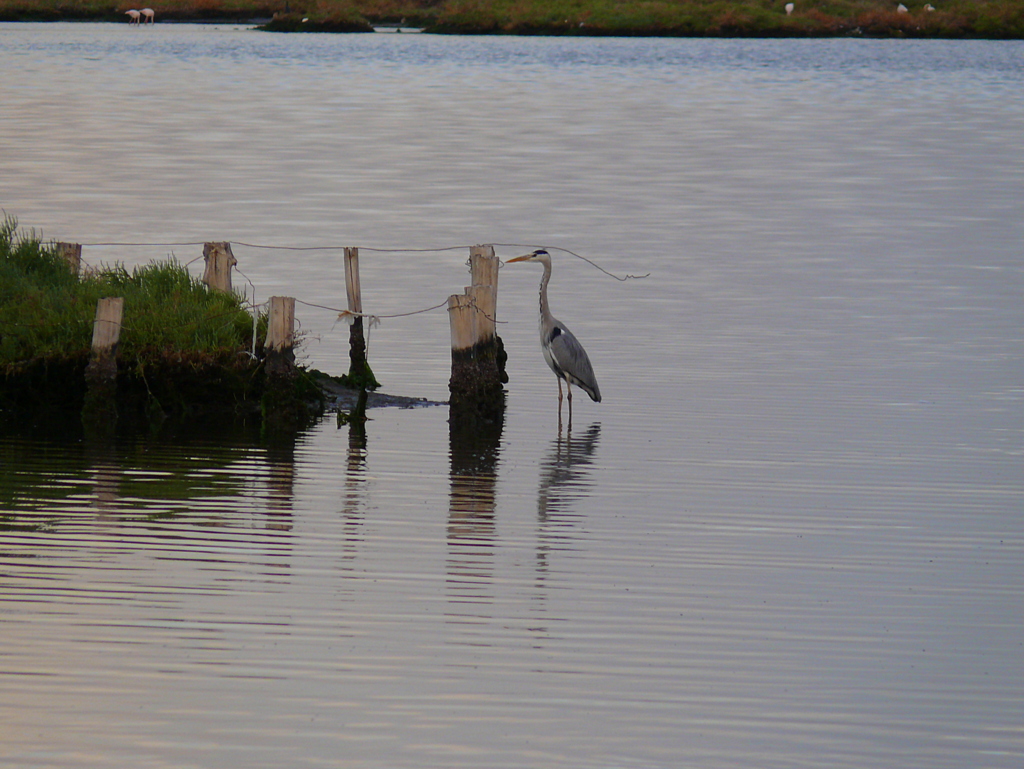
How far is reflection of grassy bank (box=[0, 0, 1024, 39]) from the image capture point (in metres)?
95.7

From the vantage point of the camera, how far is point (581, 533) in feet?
35.3

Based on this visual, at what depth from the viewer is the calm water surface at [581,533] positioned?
24.4ft

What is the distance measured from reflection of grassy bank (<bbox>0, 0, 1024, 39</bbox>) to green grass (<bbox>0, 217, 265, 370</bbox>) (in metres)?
84.8

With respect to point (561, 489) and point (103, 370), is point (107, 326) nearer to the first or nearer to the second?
point (103, 370)

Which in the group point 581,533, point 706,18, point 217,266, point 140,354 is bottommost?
point 581,533

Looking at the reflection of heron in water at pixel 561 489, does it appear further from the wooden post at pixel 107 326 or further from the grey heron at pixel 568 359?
the wooden post at pixel 107 326

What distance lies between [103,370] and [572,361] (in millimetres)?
4364

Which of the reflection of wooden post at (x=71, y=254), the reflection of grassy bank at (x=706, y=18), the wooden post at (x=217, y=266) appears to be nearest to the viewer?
the wooden post at (x=217, y=266)

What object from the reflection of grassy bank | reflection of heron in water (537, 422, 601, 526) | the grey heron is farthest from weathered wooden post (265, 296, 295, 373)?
the reflection of grassy bank

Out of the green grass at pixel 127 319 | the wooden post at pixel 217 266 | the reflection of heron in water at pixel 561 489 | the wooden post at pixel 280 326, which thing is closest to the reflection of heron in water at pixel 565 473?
the reflection of heron in water at pixel 561 489

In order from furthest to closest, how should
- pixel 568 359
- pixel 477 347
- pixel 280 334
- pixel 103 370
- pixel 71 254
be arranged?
pixel 71 254 → pixel 568 359 → pixel 477 347 → pixel 280 334 → pixel 103 370

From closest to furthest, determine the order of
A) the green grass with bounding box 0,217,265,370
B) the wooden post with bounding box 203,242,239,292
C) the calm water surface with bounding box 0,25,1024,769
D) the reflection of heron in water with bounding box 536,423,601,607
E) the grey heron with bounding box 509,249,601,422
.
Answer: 1. the calm water surface with bounding box 0,25,1024,769
2. the reflection of heron in water with bounding box 536,423,601,607
3. the green grass with bounding box 0,217,265,370
4. the grey heron with bounding box 509,249,601,422
5. the wooden post with bounding box 203,242,239,292

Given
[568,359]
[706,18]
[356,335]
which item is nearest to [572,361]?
[568,359]

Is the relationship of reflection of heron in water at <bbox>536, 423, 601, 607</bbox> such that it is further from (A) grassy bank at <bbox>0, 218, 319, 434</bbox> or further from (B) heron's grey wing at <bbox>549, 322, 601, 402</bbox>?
(A) grassy bank at <bbox>0, 218, 319, 434</bbox>
